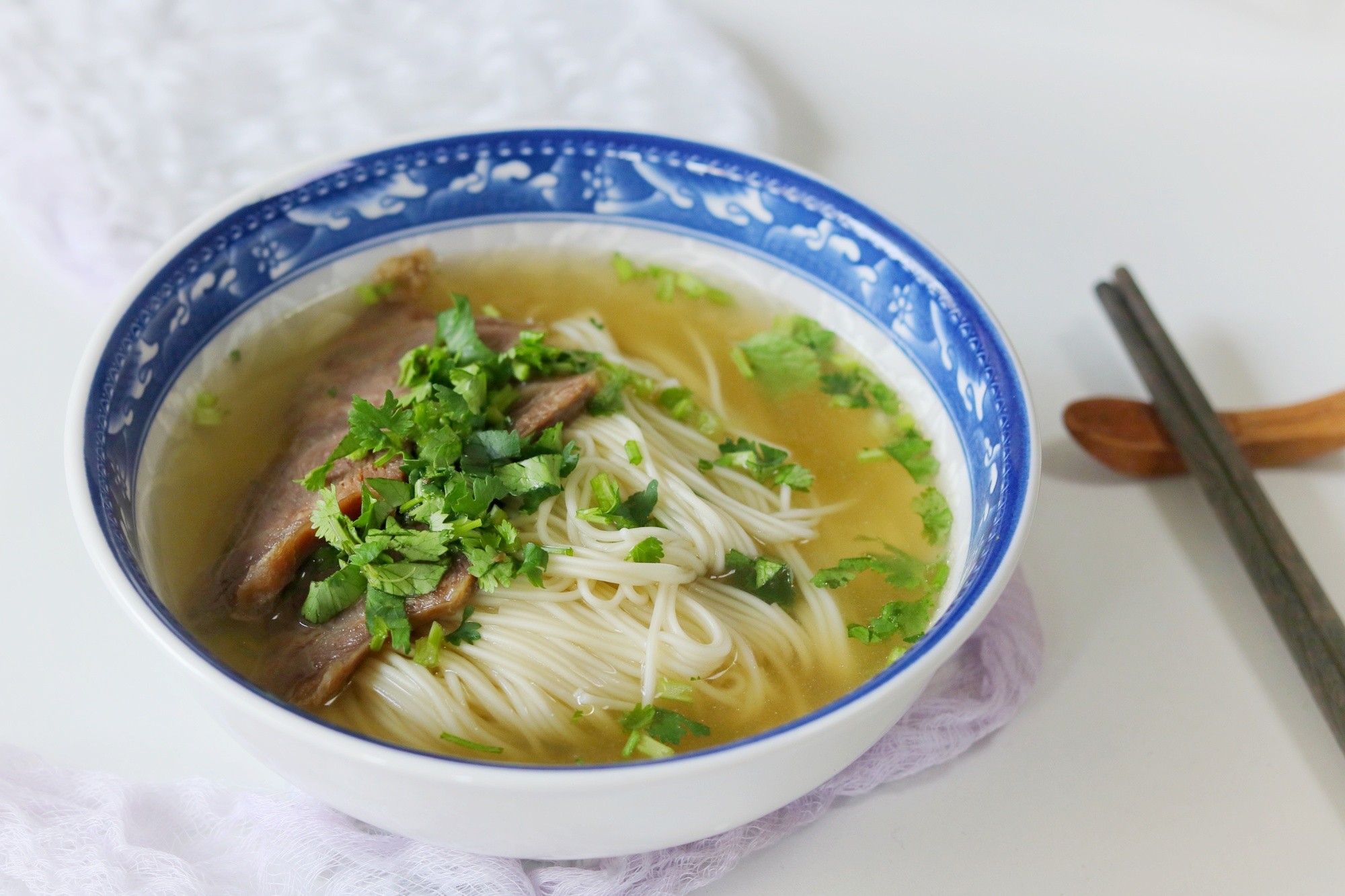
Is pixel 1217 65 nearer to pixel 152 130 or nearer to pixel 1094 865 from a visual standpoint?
pixel 1094 865

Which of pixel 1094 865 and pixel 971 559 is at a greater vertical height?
pixel 971 559

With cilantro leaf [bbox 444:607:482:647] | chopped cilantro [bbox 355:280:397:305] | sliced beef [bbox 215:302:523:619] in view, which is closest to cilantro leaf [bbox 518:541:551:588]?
cilantro leaf [bbox 444:607:482:647]

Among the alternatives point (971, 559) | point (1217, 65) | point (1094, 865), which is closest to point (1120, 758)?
point (1094, 865)

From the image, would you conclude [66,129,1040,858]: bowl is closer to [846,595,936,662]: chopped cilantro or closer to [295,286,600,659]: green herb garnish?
[846,595,936,662]: chopped cilantro

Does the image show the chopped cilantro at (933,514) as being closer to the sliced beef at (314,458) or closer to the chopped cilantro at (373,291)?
the sliced beef at (314,458)

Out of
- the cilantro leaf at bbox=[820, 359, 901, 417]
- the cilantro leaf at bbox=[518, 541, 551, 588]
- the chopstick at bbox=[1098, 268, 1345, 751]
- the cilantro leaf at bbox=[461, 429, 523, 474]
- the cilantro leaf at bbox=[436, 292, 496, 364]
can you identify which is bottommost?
the chopstick at bbox=[1098, 268, 1345, 751]

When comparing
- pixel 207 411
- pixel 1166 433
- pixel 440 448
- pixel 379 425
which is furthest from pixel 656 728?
pixel 1166 433
